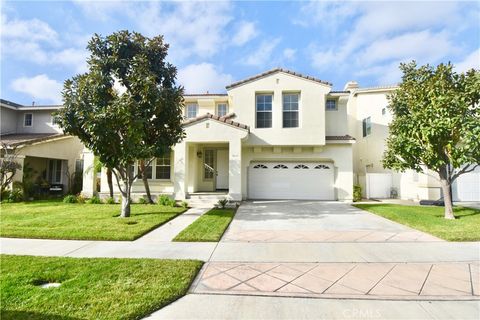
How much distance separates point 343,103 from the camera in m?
16.1

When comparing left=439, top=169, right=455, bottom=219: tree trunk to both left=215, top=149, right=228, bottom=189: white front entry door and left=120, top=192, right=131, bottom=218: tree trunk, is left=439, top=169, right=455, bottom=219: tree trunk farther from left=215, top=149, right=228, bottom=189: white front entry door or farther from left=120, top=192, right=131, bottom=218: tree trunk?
left=120, top=192, right=131, bottom=218: tree trunk

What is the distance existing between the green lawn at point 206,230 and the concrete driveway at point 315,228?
0.89 ft

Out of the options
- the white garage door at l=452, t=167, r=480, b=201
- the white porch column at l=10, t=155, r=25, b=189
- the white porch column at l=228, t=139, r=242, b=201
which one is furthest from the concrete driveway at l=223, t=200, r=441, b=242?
the white porch column at l=10, t=155, r=25, b=189

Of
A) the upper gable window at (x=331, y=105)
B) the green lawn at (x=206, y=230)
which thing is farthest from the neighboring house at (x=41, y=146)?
the upper gable window at (x=331, y=105)

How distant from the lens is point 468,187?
14.5m

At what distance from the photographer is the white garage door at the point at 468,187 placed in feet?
47.6

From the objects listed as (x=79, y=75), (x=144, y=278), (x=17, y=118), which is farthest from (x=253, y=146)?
(x=17, y=118)

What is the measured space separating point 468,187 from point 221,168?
1509cm

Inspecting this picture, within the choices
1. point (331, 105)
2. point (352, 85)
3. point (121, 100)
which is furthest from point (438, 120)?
point (352, 85)

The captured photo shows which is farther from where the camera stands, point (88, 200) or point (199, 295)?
point (88, 200)

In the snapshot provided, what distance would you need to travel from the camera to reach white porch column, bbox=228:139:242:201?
42.6ft

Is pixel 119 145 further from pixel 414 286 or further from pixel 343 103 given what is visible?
pixel 343 103

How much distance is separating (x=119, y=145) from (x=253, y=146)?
26.4 ft

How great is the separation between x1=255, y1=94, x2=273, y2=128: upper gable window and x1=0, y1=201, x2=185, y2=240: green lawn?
7.46 metres
